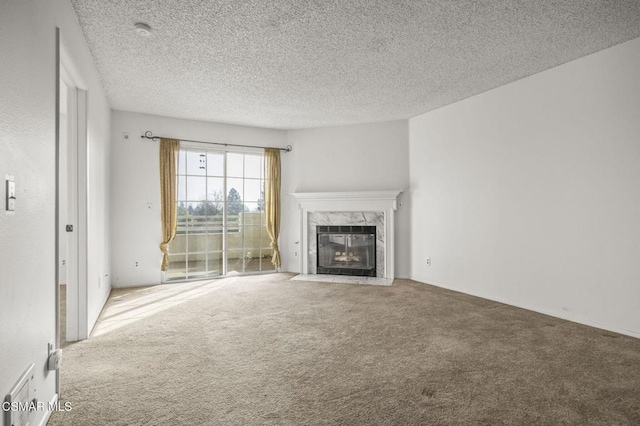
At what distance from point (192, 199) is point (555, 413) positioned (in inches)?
207

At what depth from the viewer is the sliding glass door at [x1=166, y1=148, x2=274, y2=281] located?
5.64 metres

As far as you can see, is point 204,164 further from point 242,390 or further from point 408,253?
point 242,390

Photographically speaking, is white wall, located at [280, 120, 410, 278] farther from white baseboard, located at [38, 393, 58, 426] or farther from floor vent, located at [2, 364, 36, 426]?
floor vent, located at [2, 364, 36, 426]

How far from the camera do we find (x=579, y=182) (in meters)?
3.55

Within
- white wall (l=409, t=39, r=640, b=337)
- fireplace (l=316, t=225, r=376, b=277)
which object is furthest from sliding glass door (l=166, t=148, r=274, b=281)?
white wall (l=409, t=39, r=640, b=337)

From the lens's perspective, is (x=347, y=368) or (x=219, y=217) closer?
(x=347, y=368)

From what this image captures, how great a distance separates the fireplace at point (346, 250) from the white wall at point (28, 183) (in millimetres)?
4443

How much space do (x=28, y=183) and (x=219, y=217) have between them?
4254mm

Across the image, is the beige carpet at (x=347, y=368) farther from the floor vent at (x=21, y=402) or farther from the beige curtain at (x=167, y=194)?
the beige curtain at (x=167, y=194)

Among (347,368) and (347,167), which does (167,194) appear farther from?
(347,368)

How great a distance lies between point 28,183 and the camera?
5.28 ft

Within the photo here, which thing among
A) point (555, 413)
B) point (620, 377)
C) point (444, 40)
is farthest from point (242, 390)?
point (444, 40)

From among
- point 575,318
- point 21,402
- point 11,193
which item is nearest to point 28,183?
point 11,193

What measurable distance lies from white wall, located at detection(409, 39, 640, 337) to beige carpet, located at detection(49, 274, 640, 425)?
1.39 ft
